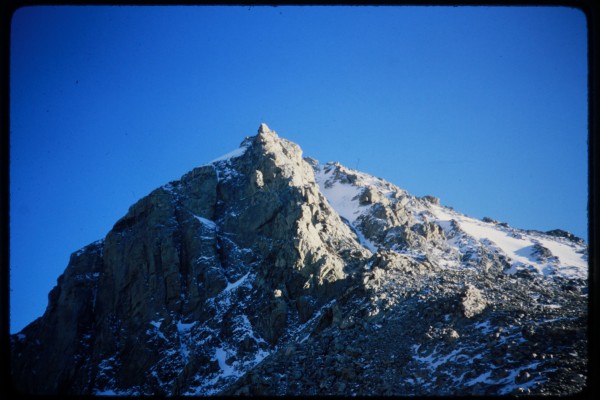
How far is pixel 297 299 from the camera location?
32562 millimetres

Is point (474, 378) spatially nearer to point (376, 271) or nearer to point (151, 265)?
point (376, 271)

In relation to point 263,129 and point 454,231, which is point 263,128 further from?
point 454,231

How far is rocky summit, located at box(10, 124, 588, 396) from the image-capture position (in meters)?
17.8

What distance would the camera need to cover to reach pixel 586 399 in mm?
6449

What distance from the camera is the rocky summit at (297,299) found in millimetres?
17844

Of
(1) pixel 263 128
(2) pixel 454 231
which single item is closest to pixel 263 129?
(1) pixel 263 128

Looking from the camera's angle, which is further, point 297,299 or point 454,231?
point 454,231

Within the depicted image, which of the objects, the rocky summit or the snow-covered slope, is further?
the snow-covered slope

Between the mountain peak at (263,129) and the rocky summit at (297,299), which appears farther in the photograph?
the mountain peak at (263,129)

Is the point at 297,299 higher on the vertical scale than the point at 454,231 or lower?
lower

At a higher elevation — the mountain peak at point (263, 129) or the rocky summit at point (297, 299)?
the mountain peak at point (263, 129)
